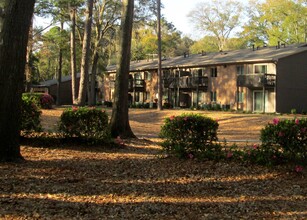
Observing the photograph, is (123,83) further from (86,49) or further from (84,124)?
(86,49)

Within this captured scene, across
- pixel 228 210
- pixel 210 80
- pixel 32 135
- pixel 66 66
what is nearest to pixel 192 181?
pixel 228 210

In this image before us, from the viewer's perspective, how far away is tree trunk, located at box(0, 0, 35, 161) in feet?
23.3

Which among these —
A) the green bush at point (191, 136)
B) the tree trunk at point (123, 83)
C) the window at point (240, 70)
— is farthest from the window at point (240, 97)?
the green bush at point (191, 136)

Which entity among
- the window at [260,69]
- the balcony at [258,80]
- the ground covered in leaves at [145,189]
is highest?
the window at [260,69]

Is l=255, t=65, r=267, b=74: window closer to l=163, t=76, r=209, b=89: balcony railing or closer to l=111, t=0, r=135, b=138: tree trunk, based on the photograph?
l=163, t=76, r=209, b=89: balcony railing

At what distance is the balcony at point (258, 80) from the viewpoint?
32.8m

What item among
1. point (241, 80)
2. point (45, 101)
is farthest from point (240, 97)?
point (45, 101)

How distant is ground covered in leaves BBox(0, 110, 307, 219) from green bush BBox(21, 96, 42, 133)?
142cm

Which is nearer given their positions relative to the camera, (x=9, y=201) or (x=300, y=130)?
(x=9, y=201)

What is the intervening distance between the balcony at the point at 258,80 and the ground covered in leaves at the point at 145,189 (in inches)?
1030

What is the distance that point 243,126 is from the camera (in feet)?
75.1

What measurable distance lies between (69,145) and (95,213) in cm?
523

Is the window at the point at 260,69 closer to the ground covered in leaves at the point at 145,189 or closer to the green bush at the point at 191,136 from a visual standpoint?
the green bush at the point at 191,136

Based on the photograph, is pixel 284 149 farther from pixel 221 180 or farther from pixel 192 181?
pixel 192 181
